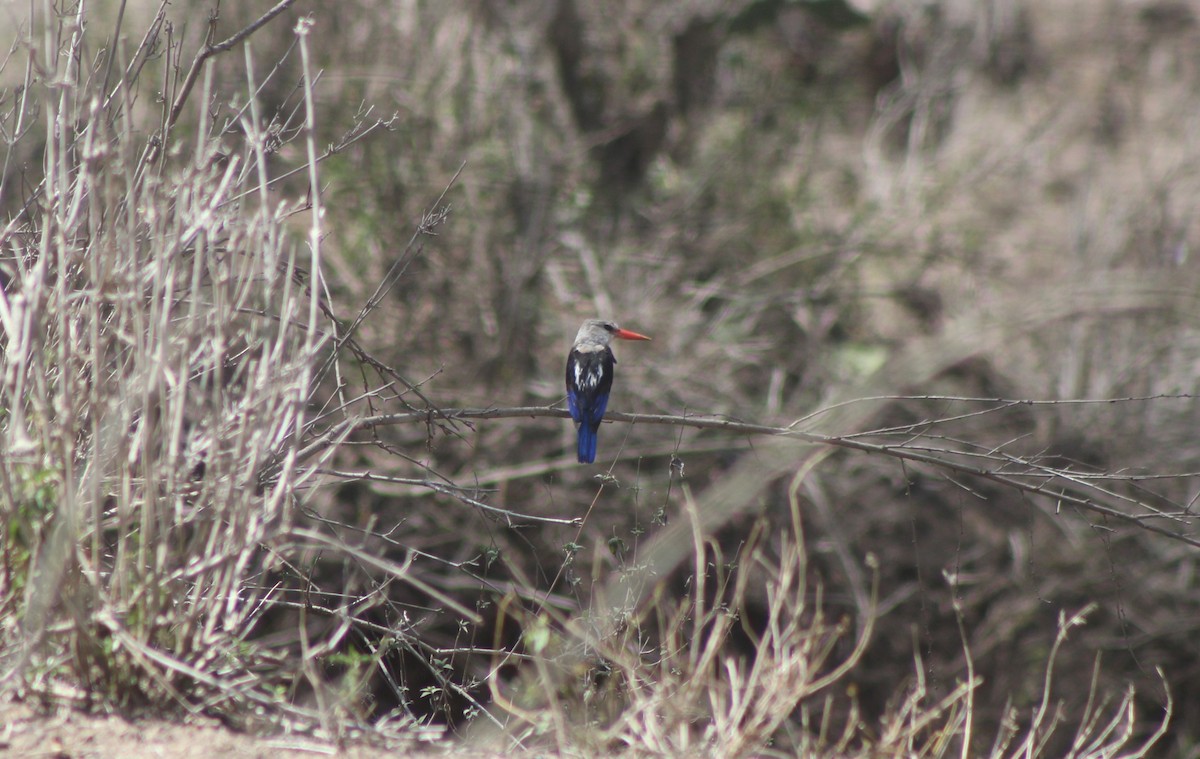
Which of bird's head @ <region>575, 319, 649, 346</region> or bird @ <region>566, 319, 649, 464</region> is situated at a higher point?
bird's head @ <region>575, 319, 649, 346</region>

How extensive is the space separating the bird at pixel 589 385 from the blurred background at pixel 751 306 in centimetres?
130

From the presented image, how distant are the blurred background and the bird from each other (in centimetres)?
130

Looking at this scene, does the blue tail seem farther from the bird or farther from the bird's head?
the bird's head

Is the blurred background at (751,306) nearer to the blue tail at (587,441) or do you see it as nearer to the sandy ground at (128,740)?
the blue tail at (587,441)

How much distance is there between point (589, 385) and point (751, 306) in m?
3.35

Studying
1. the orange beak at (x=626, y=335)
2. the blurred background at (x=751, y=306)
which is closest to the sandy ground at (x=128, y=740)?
the orange beak at (x=626, y=335)

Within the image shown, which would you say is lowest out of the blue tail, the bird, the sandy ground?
the sandy ground

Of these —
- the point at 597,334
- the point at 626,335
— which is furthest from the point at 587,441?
the point at 597,334

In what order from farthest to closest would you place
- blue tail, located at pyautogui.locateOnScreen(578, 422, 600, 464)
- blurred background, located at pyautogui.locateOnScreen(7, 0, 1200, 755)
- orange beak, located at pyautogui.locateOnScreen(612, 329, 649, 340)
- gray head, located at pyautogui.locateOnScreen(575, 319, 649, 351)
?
blurred background, located at pyautogui.locateOnScreen(7, 0, 1200, 755), gray head, located at pyautogui.locateOnScreen(575, 319, 649, 351), orange beak, located at pyautogui.locateOnScreen(612, 329, 649, 340), blue tail, located at pyautogui.locateOnScreen(578, 422, 600, 464)

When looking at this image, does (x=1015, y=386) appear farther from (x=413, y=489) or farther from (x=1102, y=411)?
(x=413, y=489)

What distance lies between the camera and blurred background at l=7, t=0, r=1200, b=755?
8039 mm

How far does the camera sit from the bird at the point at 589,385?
5492 millimetres

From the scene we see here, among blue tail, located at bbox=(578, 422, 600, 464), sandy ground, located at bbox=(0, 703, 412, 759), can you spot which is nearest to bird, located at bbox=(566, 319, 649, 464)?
blue tail, located at bbox=(578, 422, 600, 464)

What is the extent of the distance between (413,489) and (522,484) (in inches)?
46.9
